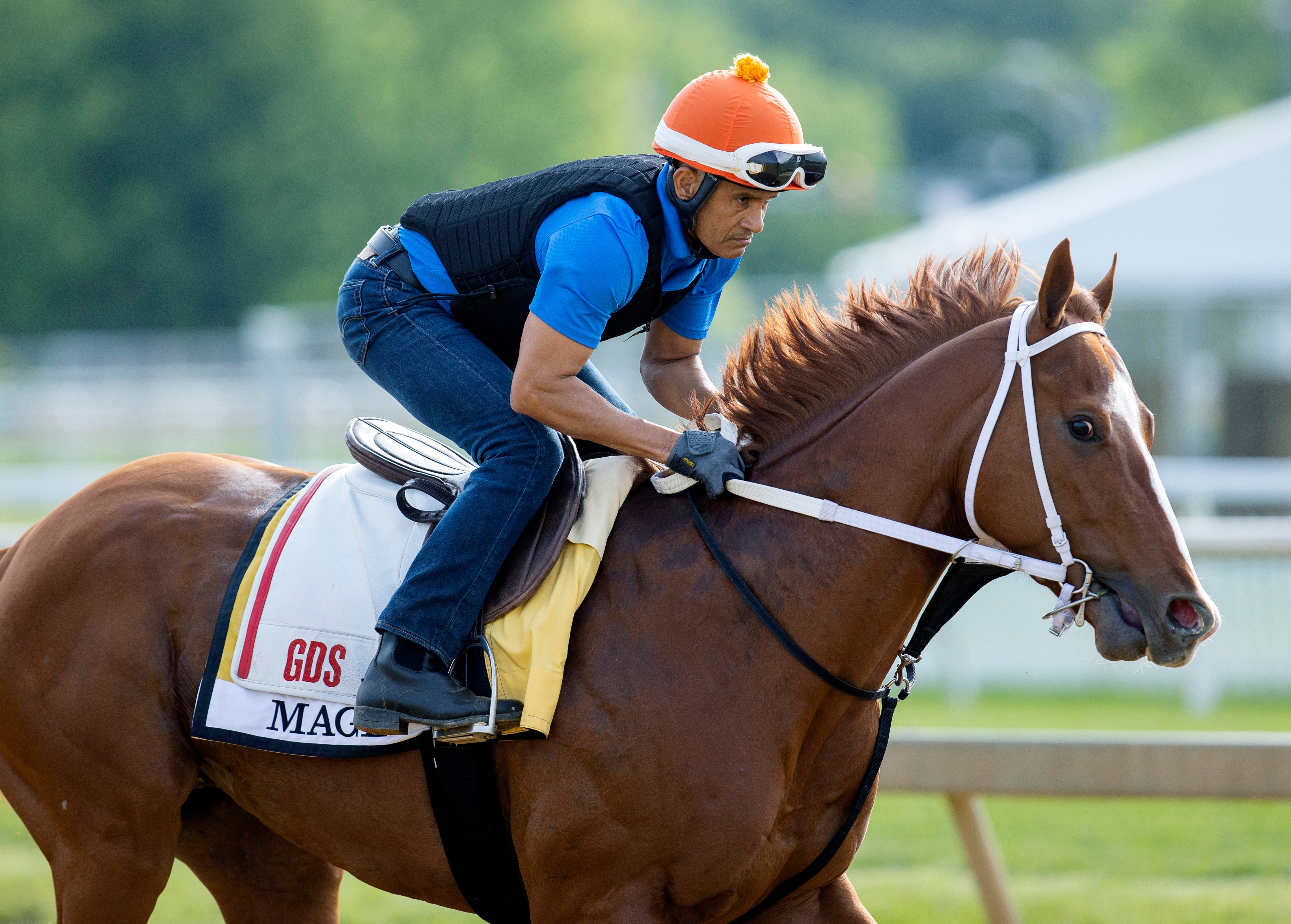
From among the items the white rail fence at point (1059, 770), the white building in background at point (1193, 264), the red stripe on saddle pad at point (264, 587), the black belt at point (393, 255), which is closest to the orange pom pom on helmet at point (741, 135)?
the black belt at point (393, 255)

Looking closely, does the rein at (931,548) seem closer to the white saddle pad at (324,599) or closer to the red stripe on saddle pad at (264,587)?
the white saddle pad at (324,599)

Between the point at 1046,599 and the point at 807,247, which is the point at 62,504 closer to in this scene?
the point at 1046,599

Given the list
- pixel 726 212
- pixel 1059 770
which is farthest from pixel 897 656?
pixel 1059 770

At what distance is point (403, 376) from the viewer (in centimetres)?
324

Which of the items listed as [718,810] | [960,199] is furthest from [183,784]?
[960,199]

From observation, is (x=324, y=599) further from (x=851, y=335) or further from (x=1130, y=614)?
(x=1130, y=614)

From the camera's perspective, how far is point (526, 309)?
324 centimetres

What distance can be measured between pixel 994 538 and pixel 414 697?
1.28 metres

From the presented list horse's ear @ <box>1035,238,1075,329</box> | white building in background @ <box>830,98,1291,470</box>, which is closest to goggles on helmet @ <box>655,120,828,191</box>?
horse's ear @ <box>1035,238,1075,329</box>

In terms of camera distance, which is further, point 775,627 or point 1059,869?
point 1059,869

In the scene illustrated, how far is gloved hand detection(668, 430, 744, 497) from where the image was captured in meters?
2.93

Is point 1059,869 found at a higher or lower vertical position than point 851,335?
lower

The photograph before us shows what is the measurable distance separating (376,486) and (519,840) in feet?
3.03

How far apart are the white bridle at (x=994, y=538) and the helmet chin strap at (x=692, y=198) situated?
60 cm
